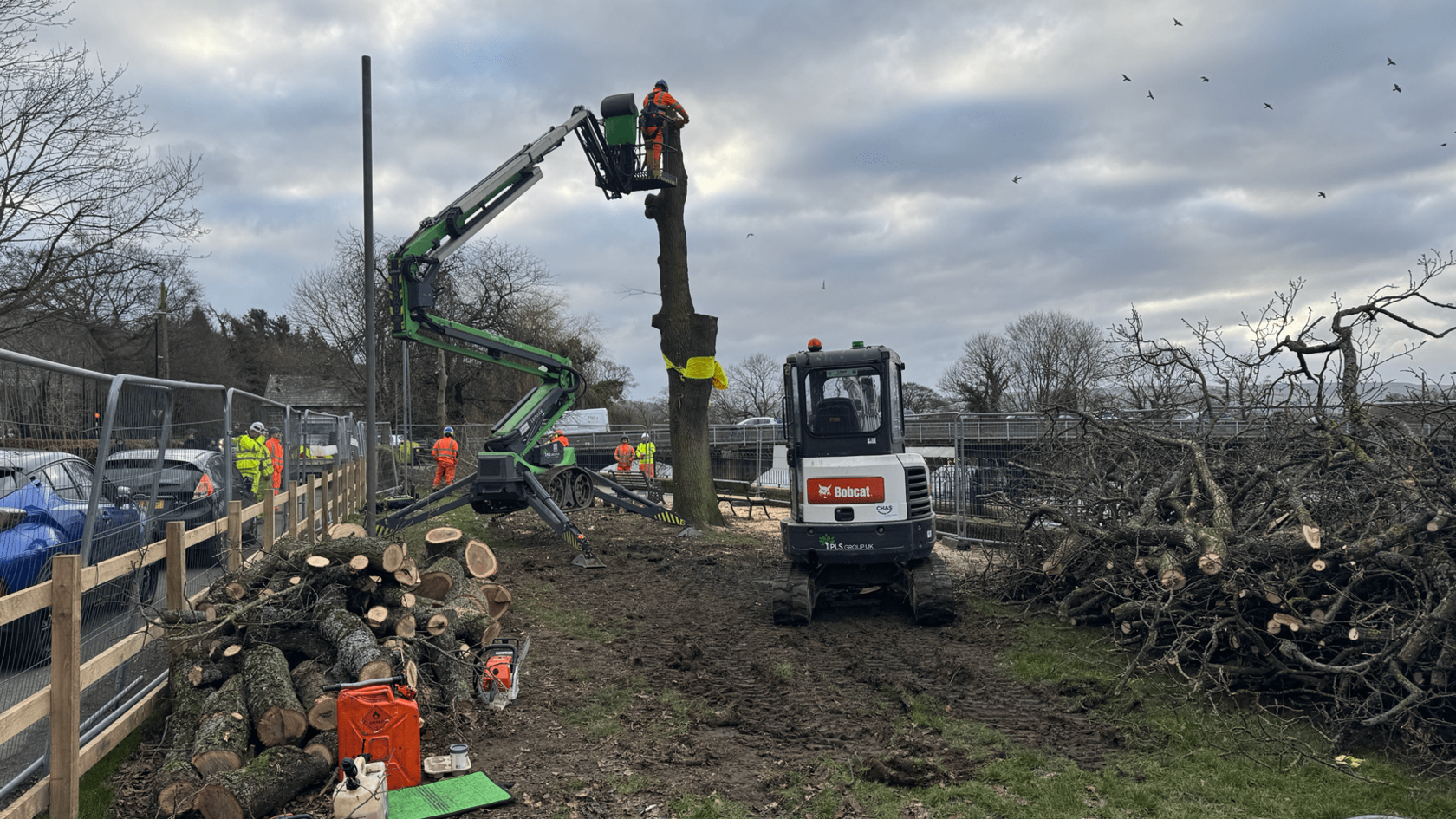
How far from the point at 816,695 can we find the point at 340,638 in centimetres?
321

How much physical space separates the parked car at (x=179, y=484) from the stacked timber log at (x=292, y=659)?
547mm

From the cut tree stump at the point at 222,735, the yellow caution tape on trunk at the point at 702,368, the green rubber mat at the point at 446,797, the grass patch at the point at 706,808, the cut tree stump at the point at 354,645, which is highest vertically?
the yellow caution tape on trunk at the point at 702,368

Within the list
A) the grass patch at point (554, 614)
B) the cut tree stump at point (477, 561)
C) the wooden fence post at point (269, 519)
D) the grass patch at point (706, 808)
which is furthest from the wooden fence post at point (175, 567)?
the grass patch at point (706, 808)

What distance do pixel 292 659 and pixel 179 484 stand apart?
4.96ft

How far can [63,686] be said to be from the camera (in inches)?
167

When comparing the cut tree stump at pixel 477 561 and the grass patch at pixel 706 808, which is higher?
the cut tree stump at pixel 477 561

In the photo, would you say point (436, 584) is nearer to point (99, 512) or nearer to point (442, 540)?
point (442, 540)

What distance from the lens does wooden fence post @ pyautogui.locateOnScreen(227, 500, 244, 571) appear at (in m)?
6.85

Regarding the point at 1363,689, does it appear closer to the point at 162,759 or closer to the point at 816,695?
the point at 816,695

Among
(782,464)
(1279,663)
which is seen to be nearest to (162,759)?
(1279,663)

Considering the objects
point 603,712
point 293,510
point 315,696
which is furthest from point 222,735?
point 293,510

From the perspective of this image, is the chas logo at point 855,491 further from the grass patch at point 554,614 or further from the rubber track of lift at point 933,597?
the grass patch at point 554,614

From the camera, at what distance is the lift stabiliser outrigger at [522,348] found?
42.0ft

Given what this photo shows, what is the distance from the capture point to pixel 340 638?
18.8 feet
